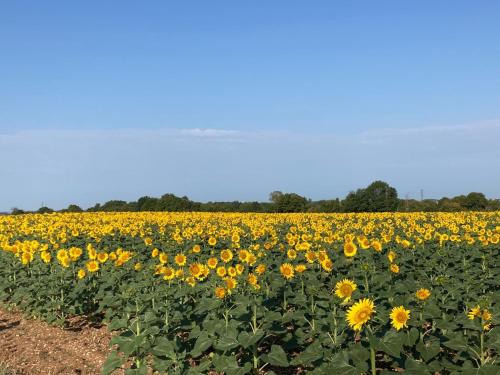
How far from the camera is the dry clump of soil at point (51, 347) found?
6.78m

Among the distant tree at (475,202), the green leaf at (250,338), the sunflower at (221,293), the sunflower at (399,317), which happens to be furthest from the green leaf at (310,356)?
the distant tree at (475,202)

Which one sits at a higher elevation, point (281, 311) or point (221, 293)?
point (221, 293)

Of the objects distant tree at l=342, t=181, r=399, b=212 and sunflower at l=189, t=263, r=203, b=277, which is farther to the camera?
distant tree at l=342, t=181, r=399, b=212

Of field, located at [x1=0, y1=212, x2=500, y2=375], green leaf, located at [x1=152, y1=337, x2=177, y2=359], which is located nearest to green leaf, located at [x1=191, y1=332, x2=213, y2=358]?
field, located at [x1=0, y1=212, x2=500, y2=375]

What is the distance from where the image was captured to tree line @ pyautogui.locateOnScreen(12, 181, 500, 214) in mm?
44750

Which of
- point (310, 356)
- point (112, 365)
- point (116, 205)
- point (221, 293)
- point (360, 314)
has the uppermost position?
point (116, 205)

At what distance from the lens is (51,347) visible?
25.3 feet

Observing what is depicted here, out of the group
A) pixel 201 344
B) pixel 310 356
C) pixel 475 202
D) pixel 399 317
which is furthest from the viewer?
pixel 475 202

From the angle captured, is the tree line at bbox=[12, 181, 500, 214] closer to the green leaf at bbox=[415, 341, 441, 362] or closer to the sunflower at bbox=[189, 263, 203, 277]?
the sunflower at bbox=[189, 263, 203, 277]

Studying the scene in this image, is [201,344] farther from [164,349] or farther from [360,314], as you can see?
[360,314]

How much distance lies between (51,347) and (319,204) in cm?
4118

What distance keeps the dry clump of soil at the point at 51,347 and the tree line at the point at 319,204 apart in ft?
114

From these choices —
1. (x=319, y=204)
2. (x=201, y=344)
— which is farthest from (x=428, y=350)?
(x=319, y=204)

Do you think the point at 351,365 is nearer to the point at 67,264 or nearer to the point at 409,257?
the point at 409,257
